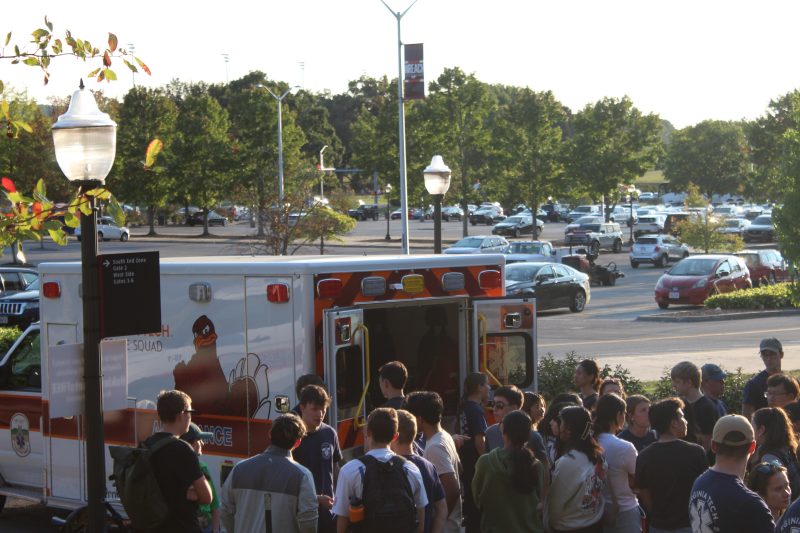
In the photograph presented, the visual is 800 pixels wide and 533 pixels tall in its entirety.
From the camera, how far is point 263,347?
8.98 meters

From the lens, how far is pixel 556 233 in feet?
249

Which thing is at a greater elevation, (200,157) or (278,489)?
(200,157)

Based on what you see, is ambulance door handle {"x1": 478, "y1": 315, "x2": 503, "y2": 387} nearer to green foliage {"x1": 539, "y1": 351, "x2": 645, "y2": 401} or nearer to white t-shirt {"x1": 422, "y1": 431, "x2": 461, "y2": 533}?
white t-shirt {"x1": 422, "y1": 431, "x2": 461, "y2": 533}

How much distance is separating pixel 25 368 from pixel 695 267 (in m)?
26.4

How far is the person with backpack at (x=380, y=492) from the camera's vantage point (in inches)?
245

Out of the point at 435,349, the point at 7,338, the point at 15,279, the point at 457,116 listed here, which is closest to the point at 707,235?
the point at 457,116

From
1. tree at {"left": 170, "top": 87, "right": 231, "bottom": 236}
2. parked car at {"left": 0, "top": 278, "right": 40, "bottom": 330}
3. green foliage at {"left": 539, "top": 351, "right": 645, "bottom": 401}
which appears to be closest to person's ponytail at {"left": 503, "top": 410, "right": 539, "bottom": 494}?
green foliage at {"left": 539, "top": 351, "right": 645, "bottom": 401}

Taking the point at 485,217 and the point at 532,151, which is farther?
the point at 485,217

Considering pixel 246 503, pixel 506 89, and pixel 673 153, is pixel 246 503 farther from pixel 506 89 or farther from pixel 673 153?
pixel 506 89

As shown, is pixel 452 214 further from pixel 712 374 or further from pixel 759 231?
pixel 712 374

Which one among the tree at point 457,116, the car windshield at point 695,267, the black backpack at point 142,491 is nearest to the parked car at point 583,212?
the tree at point 457,116

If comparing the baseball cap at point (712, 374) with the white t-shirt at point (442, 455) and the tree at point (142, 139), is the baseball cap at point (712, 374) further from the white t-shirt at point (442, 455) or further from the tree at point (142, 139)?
the tree at point (142, 139)

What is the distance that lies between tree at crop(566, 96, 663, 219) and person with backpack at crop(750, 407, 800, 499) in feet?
193

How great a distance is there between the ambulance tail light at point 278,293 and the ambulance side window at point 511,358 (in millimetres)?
2212
